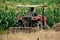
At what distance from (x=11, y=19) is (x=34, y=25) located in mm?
1883

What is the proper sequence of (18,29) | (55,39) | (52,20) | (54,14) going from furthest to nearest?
(54,14) → (52,20) → (18,29) → (55,39)

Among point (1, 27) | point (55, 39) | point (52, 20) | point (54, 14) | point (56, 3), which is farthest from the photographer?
point (56, 3)

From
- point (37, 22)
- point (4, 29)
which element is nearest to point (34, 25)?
point (37, 22)

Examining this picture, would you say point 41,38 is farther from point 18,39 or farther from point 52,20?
point 52,20

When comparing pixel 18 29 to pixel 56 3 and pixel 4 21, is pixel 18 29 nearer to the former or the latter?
pixel 4 21

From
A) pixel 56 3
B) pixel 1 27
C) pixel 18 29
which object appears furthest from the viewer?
pixel 56 3

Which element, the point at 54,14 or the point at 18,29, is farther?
the point at 54,14

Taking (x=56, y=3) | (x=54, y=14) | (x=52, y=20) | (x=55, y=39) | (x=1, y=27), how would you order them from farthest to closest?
(x=56, y=3)
(x=54, y=14)
(x=52, y=20)
(x=1, y=27)
(x=55, y=39)

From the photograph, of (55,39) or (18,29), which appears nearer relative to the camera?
(55,39)


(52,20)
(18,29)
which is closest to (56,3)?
(52,20)

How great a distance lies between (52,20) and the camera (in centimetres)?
1374

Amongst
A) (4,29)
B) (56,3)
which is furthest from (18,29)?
(56,3)

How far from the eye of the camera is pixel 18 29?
36.0 ft

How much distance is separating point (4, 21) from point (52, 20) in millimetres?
2652
